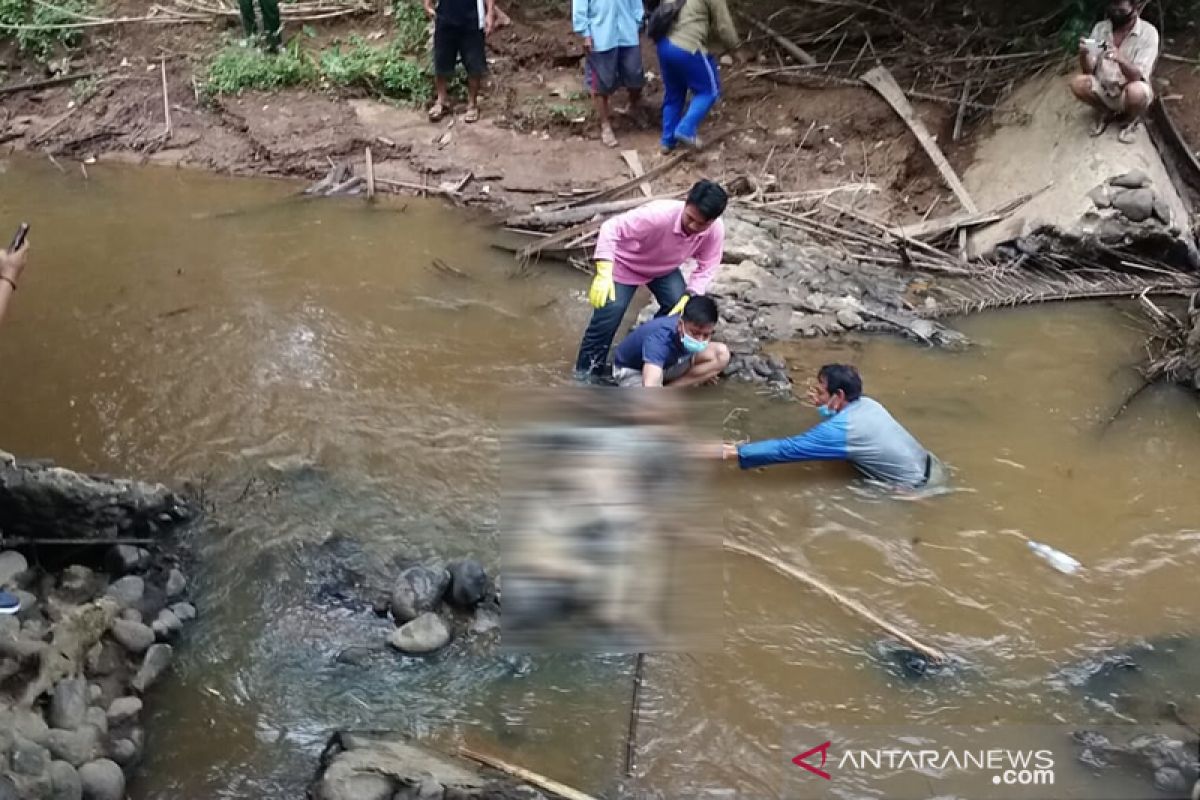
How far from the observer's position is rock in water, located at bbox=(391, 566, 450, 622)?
15.5 ft

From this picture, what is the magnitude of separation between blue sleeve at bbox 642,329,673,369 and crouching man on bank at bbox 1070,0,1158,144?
5.04m

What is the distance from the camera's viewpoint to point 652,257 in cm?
629

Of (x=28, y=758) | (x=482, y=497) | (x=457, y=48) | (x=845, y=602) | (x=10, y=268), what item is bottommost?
(x=845, y=602)

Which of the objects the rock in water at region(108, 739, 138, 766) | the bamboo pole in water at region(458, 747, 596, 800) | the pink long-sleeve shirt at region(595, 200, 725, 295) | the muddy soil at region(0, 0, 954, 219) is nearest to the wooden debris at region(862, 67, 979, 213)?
the muddy soil at region(0, 0, 954, 219)

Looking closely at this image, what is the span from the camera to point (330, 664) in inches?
176

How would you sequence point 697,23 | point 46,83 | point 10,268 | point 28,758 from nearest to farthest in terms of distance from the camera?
point 28,758, point 10,268, point 697,23, point 46,83

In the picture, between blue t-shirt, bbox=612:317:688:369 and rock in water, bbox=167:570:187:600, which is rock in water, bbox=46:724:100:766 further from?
blue t-shirt, bbox=612:317:688:369

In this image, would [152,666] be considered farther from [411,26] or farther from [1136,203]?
[411,26]

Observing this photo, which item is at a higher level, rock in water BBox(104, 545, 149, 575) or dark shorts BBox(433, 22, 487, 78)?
dark shorts BBox(433, 22, 487, 78)

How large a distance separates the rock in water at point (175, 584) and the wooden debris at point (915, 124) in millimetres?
7328

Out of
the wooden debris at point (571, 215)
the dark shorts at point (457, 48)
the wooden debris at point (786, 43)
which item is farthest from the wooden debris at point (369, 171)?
the wooden debris at point (786, 43)

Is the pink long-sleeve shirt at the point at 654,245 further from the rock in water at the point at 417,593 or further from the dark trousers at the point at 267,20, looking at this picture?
the dark trousers at the point at 267,20

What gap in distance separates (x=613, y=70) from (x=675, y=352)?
16.8ft

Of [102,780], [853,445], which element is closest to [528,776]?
[102,780]
